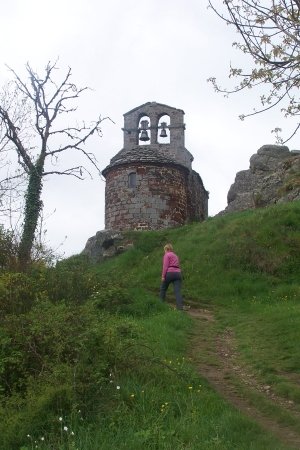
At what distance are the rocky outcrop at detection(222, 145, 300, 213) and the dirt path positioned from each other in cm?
1212

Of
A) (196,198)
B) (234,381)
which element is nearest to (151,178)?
(196,198)

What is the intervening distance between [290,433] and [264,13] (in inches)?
211

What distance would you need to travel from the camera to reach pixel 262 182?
25.9m

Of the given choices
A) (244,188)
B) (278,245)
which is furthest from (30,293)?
(244,188)

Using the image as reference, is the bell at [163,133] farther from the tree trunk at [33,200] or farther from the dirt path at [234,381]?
the dirt path at [234,381]

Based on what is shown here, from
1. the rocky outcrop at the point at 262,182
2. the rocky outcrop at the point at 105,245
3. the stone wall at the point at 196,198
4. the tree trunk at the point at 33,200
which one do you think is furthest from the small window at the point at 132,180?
the tree trunk at the point at 33,200

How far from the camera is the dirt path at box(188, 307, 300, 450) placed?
6.69 meters

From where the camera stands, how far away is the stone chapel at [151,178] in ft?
85.7

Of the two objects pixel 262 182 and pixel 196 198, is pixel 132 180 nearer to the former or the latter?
pixel 196 198

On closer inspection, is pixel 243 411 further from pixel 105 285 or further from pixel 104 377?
pixel 105 285

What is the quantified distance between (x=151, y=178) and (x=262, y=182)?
4880 mm

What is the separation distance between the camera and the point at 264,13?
802 centimetres

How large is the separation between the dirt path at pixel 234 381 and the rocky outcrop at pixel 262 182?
12119 millimetres

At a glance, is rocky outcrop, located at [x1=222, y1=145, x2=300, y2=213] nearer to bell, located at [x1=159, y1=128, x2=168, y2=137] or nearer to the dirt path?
bell, located at [x1=159, y1=128, x2=168, y2=137]
